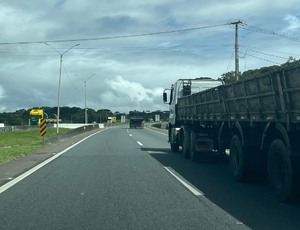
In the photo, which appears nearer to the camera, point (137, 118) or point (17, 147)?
point (17, 147)

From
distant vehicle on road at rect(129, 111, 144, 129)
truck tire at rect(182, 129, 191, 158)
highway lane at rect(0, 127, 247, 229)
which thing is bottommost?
highway lane at rect(0, 127, 247, 229)

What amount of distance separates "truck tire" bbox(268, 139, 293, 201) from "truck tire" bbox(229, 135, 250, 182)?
1661 mm

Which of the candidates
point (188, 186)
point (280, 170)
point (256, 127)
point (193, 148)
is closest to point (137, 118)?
point (193, 148)

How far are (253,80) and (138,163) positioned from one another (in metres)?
7.17

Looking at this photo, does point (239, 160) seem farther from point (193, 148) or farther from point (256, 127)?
point (193, 148)

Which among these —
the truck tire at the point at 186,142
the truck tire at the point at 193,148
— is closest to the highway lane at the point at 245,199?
the truck tire at the point at 193,148

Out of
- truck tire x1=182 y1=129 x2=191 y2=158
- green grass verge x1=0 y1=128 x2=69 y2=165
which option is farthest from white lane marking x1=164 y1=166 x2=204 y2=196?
green grass verge x1=0 y1=128 x2=69 y2=165

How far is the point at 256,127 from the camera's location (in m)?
11.2

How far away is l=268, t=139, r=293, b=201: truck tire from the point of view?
28.9 feet

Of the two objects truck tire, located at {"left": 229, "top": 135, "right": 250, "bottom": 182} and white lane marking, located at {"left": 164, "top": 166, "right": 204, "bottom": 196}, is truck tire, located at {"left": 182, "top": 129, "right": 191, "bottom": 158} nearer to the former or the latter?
white lane marking, located at {"left": 164, "top": 166, "right": 204, "bottom": 196}

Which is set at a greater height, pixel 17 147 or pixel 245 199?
pixel 17 147

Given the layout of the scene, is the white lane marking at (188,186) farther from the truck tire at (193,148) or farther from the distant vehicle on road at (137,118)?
the distant vehicle on road at (137,118)

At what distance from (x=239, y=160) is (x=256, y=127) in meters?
1.16

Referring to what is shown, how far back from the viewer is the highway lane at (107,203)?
7395 millimetres
